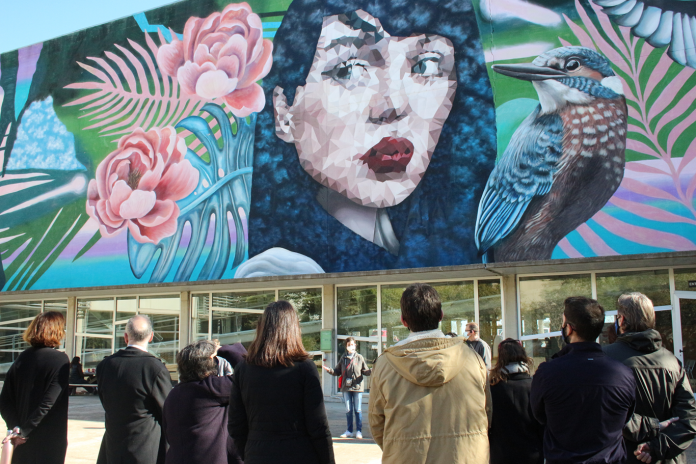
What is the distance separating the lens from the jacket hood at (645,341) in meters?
3.64

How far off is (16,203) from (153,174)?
540cm

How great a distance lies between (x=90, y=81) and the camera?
733 inches

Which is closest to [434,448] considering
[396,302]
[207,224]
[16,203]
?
[396,302]

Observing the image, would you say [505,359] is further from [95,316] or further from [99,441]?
[95,316]

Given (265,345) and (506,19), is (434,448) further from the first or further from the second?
(506,19)

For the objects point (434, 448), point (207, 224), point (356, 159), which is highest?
point (356, 159)

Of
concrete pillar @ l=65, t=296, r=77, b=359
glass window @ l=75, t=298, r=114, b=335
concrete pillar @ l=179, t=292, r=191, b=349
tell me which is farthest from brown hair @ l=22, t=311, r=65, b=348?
concrete pillar @ l=65, t=296, r=77, b=359

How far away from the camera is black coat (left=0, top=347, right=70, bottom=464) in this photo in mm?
4637

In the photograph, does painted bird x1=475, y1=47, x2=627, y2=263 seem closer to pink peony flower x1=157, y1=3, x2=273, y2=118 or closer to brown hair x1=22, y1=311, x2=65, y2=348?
pink peony flower x1=157, y1=3, x2=273, y2=118

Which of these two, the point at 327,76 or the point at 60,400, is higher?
the point at 327,76

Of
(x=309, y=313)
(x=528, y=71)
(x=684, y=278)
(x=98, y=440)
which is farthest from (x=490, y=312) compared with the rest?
(x=98, y=440)

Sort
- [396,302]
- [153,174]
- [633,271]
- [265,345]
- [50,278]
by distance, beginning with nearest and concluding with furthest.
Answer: [265,345] → [633,271] → [396,302] → [153,174] → [50,278]

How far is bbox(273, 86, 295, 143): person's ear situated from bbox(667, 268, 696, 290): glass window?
8711 mm

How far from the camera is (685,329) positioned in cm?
1209
